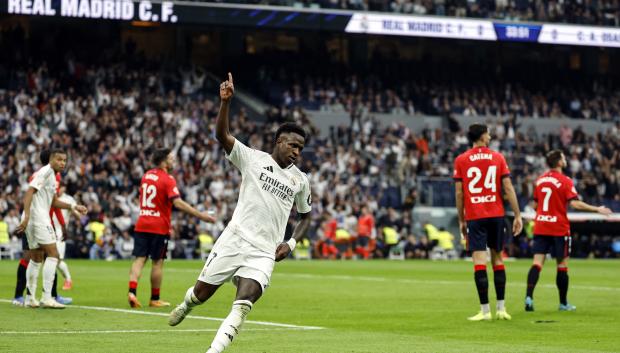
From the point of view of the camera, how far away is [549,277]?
92.6ft

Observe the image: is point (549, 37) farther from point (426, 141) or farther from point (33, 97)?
point (33, 97)

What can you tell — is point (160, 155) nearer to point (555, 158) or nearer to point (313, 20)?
point (555, 158)

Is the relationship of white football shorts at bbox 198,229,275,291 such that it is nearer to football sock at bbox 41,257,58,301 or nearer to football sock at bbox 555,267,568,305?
football sock at bbox 41,257,58,301

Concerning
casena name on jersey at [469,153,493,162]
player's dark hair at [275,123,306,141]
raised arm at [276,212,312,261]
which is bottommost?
raised arm at [276,212,312,261]

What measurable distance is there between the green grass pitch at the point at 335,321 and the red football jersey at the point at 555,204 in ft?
3.94

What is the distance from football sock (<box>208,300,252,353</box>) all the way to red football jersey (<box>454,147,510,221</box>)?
6730mm

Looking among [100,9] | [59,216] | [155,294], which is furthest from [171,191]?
[100,9]

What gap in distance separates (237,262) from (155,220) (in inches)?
316

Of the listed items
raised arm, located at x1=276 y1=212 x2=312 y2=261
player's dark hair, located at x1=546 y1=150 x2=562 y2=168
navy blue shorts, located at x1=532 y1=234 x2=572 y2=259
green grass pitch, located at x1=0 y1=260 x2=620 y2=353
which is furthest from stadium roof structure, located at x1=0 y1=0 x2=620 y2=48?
raised arm, located at x1=276 y1=212 x2=312 y2=261

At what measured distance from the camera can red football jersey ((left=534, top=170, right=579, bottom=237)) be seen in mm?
17469

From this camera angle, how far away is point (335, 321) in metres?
15.3

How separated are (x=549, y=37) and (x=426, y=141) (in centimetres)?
929

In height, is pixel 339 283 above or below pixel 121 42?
below

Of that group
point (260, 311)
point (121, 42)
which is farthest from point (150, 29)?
point (260, 311)
